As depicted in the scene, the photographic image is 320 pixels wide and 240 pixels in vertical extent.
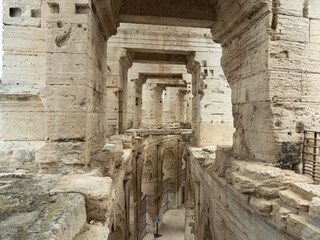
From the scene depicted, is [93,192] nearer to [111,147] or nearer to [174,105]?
[111,147]

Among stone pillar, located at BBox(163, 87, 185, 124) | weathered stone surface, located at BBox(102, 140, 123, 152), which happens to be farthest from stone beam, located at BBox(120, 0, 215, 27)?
stone pillar, located at BBox(163, 87, 185, 124)

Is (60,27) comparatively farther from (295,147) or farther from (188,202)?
(188,202)

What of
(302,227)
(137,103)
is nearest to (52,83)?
(302,227)

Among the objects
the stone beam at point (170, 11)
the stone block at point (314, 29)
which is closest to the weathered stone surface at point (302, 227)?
the stone block at point (314, 29)

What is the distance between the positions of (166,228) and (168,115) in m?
9.35

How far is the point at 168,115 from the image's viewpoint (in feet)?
65.5

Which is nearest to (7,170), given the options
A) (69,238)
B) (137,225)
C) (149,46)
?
(69,238)

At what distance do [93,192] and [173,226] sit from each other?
12.8 m

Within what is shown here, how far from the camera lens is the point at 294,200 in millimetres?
2447

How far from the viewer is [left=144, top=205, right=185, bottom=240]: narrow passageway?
1277cm

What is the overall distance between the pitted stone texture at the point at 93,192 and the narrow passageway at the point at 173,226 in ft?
37.3

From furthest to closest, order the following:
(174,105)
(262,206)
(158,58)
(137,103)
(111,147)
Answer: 1. (174,105)
2. (137,103)
3. (158,58)
4. (111,147)
5. (262,206)

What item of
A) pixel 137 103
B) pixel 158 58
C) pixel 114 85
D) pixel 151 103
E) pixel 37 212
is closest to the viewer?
pixel 37 212

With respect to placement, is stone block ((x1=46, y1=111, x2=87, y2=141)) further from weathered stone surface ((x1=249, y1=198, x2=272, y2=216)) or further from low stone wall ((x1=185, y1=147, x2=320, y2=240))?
weathered stone surface ((x1=249, y1=198, x2=272, y2=216))
